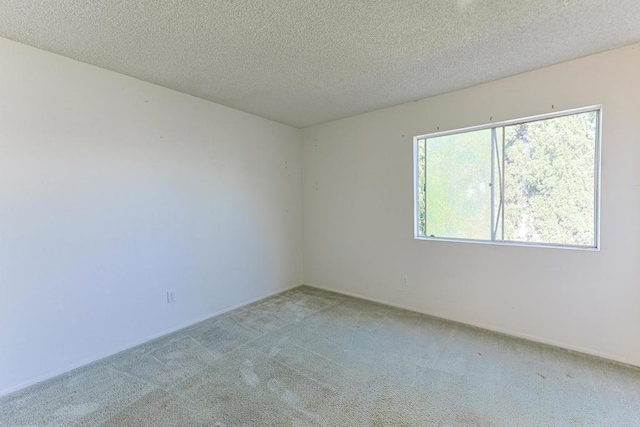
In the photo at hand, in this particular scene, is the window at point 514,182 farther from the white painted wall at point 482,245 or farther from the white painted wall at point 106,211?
the white painted wall at point 106,211

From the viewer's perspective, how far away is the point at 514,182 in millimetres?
2744

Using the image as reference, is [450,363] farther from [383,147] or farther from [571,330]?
[383,147]

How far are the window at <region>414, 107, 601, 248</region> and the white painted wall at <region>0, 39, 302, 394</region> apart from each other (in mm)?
2362

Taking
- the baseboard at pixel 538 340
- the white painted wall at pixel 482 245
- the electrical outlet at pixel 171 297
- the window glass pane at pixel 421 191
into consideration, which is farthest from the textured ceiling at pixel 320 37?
the baseboard at pixel 538 340

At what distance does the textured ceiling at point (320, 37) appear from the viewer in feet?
5.59

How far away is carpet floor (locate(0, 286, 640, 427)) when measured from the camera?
1.71 metres

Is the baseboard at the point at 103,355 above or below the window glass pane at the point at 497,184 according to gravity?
below

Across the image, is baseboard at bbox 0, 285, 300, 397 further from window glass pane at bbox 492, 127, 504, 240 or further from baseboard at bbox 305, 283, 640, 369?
window glass pane at bbox 492, 127, 504, 240

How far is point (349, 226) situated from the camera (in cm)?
395

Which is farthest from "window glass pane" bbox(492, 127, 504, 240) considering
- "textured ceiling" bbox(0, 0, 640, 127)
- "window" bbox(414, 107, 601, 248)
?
"textured ceiling" bbox(0, 0, 640, 127)

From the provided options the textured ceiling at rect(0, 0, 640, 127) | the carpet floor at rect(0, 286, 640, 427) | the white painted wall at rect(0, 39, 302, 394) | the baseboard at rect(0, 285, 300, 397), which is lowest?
the carpet floor at rect(0, 286, 640, 427)

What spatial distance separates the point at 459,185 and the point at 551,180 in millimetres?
792

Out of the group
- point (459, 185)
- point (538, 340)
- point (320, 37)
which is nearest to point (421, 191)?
point (459, 185)

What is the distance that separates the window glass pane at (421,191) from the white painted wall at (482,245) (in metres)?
0.12
